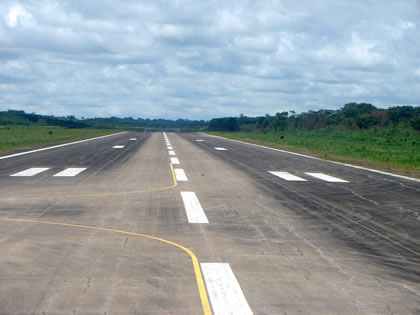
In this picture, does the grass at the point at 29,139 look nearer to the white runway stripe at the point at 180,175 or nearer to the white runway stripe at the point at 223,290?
the white runway stripe at the point at 180,175

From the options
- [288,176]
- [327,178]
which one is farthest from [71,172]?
[327,178]

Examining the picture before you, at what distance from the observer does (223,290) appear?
6137mm

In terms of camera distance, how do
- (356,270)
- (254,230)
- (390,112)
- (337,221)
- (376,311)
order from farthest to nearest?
1. (390,112)
2. (337,221)
3. (254,230)
4. (356,270)
5. (376,311)

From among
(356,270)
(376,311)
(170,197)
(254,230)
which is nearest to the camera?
(376,311)

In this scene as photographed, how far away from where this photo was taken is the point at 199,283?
6379 millimetres

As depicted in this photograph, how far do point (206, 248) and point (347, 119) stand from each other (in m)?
120

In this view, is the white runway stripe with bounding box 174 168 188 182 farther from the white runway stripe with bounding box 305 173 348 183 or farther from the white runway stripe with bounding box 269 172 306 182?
the white runway stripe with bounding box 305 173 348 183

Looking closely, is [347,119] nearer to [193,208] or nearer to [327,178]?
[327,178]

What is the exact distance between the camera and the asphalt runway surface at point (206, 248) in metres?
5.80

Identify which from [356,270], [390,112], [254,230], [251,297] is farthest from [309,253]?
Answer: [390,112]

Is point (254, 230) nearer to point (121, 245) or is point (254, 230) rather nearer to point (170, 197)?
point (121, 245)

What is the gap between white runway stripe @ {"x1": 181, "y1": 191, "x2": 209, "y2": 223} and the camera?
10.6 metres

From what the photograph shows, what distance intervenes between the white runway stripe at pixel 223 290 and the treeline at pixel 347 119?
7956cm

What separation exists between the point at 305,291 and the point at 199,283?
1.37 metres
